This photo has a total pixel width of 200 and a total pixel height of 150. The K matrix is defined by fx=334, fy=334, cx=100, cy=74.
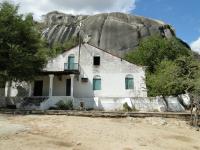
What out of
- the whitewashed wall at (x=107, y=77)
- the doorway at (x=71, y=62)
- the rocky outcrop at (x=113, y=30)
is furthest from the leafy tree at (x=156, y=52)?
the doorway at (x=71, y=62)

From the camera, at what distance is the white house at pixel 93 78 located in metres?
38.7

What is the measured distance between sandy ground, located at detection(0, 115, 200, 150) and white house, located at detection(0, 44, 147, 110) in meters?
12.9

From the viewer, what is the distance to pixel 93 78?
39250mm

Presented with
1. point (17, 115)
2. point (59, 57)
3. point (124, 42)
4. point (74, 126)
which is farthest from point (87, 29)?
point (74, 126)

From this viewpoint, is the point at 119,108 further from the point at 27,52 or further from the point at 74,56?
the point at 27,52

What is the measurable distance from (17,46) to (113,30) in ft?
108

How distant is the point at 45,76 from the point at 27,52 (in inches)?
289

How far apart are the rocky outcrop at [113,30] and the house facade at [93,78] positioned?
19182mm

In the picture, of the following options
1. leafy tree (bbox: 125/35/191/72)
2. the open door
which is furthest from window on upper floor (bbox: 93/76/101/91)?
leafy tree (bbox: 125/35/191/72)

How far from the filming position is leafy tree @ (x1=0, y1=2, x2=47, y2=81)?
3075 centimetres

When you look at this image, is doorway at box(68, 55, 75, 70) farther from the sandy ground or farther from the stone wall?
the sandy ground

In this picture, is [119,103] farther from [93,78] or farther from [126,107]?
[93,78]

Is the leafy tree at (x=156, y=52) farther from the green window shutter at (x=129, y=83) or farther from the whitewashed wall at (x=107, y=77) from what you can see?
the green window shutter at (x=129, y=83)

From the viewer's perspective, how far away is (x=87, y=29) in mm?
64625
